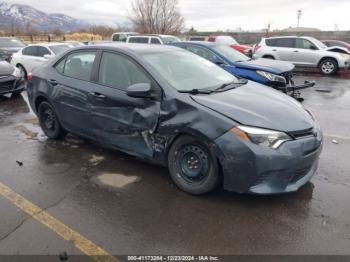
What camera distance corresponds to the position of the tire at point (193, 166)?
11.5 feet

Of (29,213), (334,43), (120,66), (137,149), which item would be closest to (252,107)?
(137,149)

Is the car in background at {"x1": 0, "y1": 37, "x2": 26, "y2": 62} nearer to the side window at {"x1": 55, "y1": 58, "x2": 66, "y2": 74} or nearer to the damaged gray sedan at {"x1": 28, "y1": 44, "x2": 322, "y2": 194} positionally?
the side window at {"x1": 55, "y1": 58, "x2": 66, "y2": 74}

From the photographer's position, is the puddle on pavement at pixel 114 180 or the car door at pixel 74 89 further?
the car door at pixel 74 89

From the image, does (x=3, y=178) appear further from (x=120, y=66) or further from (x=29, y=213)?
(x=120, y=66)

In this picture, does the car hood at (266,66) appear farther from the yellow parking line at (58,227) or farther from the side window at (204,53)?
the yellow parking line at (58,227)

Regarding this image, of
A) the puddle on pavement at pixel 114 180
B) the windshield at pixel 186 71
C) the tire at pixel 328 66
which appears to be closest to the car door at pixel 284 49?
the tire at pixel 328 66

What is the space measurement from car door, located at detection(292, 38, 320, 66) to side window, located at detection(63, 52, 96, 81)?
42.0ft

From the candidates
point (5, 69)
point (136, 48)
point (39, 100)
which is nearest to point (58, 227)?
point (136, 48)

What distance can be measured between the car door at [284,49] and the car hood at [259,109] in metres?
12.6

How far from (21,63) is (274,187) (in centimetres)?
1232

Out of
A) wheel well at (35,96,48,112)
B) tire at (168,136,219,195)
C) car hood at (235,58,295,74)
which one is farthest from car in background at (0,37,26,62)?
tire at (168,136,219,195)

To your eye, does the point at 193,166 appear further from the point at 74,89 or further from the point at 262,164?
the point at 74,89

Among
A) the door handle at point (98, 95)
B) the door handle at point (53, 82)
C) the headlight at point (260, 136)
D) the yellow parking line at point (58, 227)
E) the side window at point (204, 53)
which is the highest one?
the side window at point (204, 53)

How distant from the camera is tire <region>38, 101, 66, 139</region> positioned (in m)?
5.38
